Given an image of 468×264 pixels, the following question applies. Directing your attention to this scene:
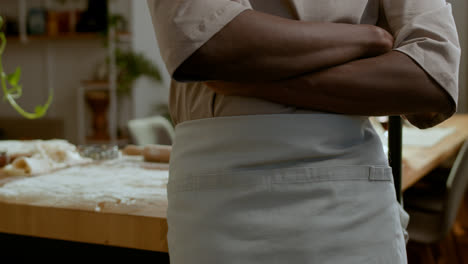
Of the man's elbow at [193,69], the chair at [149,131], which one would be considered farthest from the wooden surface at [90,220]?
the chair at [149,131]

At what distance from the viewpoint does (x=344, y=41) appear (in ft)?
2.23

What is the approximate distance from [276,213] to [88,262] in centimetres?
62

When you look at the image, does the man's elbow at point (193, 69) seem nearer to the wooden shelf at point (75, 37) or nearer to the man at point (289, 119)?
the man at point (289, 119)

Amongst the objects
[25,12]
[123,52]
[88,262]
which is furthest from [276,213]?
[25,12]

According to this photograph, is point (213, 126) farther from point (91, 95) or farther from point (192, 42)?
point (91, 95)

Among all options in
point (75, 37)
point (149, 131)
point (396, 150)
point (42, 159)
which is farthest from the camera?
point (75, 37)

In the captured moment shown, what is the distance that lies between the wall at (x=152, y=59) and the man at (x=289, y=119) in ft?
16.4

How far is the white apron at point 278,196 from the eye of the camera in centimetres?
66

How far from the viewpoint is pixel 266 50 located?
636 millimetres

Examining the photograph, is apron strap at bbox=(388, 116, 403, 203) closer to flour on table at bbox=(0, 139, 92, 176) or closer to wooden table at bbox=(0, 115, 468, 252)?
wooden table at bbox=(0, 115, 468, 252)

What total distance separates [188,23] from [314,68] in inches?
7.2

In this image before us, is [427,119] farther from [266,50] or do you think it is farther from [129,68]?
[129,68]

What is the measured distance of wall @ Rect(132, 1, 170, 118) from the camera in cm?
552

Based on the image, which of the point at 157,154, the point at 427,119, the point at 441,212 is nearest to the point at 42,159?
the point at 157,154
